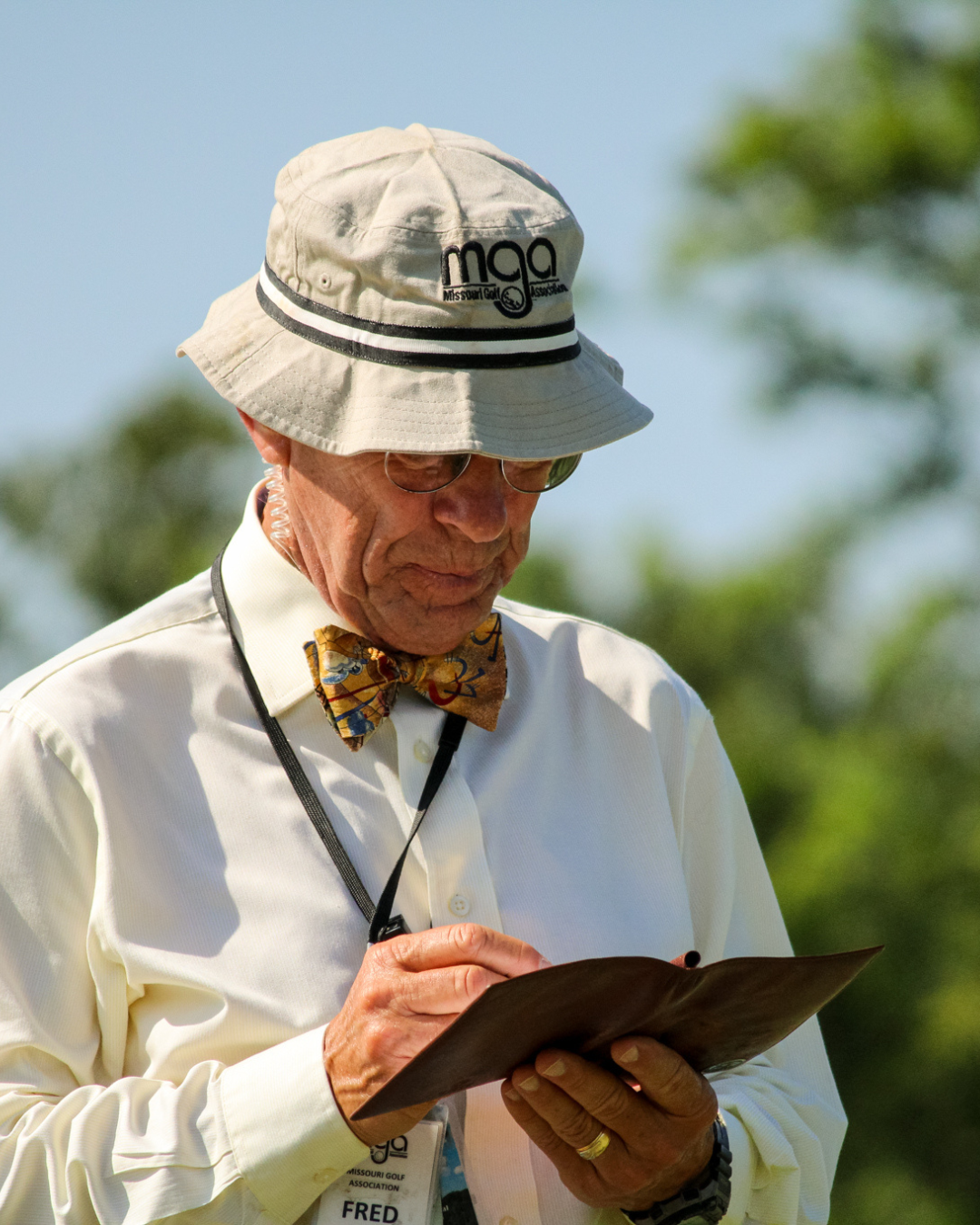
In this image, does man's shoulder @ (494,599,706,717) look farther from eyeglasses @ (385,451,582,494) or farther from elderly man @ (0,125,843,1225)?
eyeglasses @ (385,451,582,494)

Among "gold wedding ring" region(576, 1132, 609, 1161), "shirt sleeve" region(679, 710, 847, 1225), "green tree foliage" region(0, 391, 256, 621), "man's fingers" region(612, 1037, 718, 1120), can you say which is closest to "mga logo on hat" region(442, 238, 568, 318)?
"shirt sleeve" region(679, 710, 847, 1225)

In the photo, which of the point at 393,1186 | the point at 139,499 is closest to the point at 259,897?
the point at 393,1186

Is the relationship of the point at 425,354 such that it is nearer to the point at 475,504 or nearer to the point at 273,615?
the point at 475,504

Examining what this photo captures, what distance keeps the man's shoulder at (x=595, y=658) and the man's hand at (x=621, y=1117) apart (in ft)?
2.46

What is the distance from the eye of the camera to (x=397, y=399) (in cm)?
206

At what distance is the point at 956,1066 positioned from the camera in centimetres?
1140

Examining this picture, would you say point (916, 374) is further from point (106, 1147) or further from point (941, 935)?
point (106, 1147)

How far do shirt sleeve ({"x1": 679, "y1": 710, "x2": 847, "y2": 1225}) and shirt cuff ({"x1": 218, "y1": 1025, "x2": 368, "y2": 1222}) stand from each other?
646 millimetres

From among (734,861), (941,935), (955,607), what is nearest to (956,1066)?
(941,935)

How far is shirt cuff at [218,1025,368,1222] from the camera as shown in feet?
6.29

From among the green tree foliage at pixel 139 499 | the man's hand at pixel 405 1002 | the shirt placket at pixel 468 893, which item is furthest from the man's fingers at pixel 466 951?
the green tree foliage at pixel 139 499

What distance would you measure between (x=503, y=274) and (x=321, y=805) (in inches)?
33.3

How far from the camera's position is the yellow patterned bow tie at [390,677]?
2.24 m

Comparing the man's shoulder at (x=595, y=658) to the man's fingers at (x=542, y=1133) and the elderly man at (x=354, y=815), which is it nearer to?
the elderly man at (x=354, y=815)
